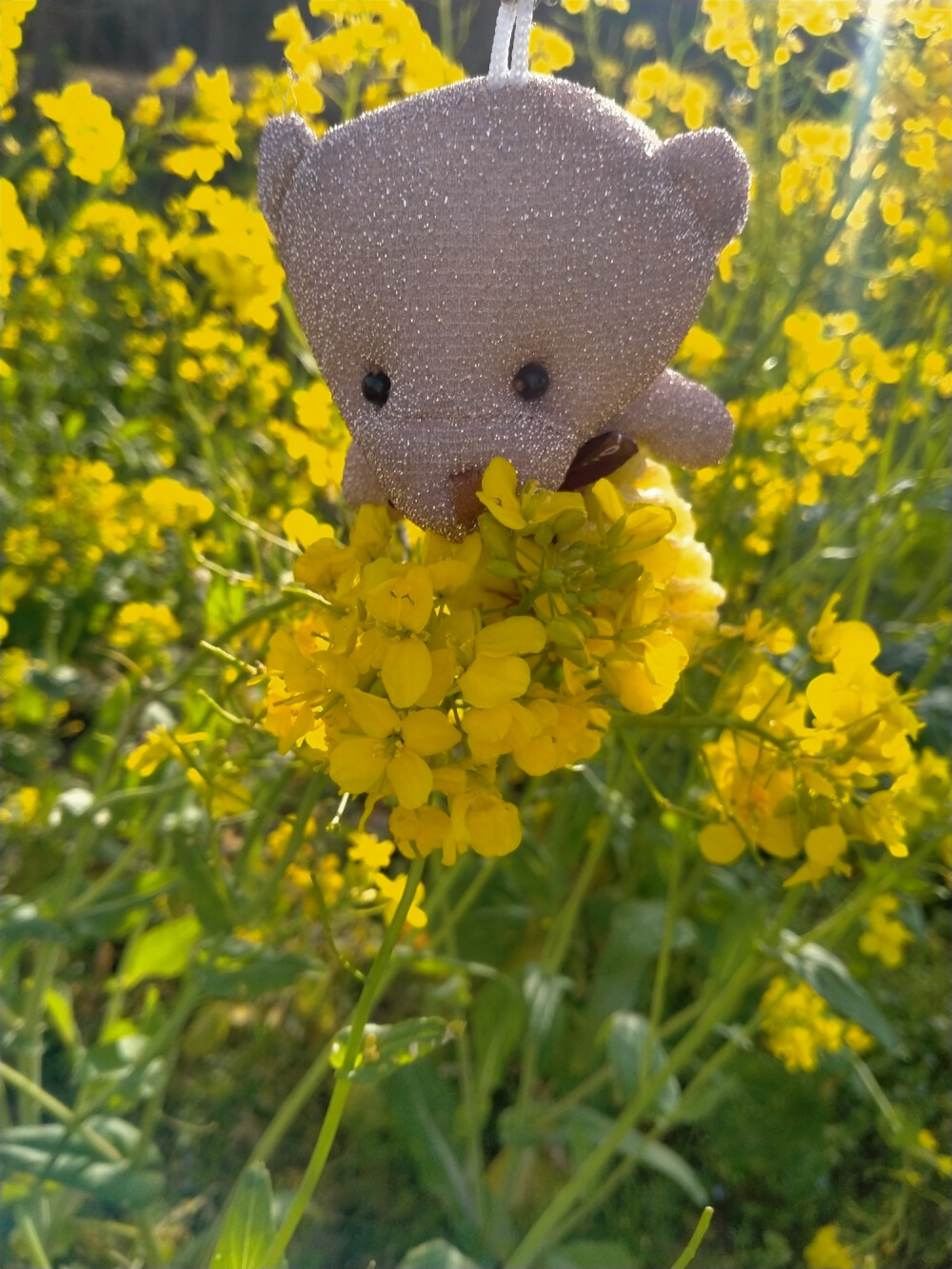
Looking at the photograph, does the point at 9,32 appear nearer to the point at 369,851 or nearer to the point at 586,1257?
the point at 369,851

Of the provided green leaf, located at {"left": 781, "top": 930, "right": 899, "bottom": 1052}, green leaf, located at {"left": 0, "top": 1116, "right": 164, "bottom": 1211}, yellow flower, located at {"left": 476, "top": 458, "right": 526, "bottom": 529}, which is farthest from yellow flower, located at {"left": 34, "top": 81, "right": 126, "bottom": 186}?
green leaf, located at {"left": 781, "top": 930, "right": 899, "bottom": 1052}

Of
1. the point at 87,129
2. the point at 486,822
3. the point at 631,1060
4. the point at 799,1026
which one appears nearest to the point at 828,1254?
the point at 799,1026

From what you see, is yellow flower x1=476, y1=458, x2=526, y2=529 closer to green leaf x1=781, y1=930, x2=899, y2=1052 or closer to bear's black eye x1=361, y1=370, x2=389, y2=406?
bear's black eye x1=361, y1=370, x2=389, y2=406

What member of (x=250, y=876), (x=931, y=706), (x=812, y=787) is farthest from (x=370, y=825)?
(x=812, y=787)

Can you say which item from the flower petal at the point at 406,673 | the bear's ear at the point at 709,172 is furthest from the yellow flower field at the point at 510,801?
the bear's ear at the point at 709,172

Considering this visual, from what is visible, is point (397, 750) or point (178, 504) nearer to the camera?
point (397, 750)

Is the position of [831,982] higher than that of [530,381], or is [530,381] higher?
[530,381]

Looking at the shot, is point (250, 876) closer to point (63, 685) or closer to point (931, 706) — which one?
point (63, 685)
